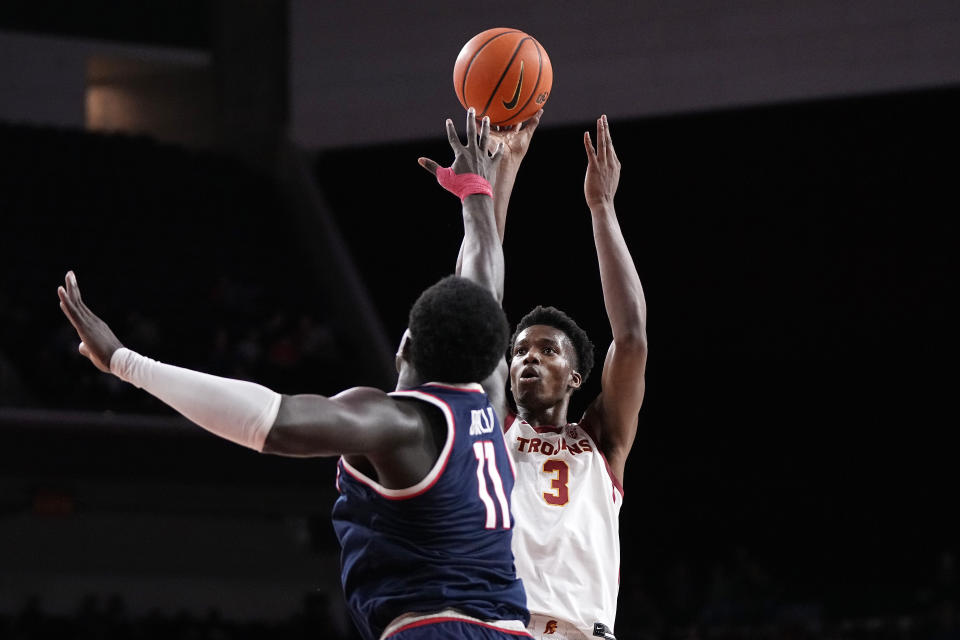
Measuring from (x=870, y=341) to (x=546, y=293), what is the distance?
3186 millimetres

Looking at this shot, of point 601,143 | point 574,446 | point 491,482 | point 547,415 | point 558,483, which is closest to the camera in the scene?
point 491,482

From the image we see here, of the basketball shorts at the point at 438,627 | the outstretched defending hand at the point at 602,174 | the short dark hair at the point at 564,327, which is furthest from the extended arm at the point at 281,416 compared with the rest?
the outstretched defending hand at the point at 602,174

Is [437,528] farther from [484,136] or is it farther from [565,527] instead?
[484,136]

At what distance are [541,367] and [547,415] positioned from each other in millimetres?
174

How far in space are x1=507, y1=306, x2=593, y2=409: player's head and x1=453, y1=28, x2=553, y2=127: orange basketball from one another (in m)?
0.85

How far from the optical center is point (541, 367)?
12.7 feet

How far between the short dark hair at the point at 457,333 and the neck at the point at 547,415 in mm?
1087

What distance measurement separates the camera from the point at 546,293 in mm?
12406

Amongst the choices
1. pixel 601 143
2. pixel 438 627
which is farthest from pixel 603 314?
pixel 438 627

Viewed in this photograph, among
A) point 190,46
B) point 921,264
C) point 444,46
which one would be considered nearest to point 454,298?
point 921,264

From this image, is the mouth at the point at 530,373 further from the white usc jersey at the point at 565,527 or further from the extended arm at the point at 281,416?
the extended arm at the point at 281,416

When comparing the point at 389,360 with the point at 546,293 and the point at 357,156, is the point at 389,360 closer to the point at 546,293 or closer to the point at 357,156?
the point at 546,293

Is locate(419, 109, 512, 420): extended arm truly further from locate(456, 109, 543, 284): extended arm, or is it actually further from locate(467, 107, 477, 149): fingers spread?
locate(456, 109, 543, 284): extended arm

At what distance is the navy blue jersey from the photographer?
2.74 meters
